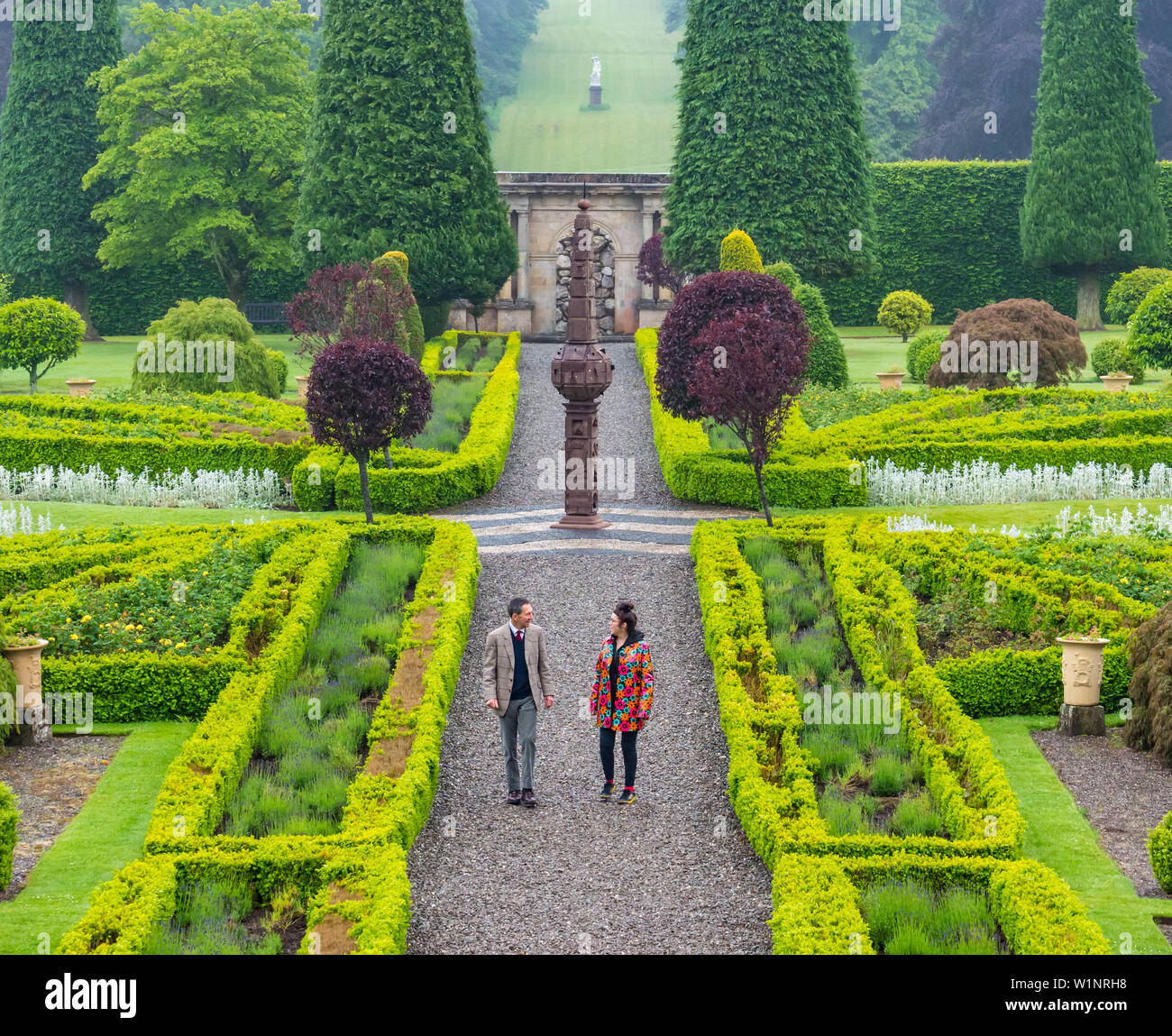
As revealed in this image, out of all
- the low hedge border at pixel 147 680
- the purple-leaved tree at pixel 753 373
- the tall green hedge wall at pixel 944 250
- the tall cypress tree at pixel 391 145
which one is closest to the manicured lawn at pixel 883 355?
the tall green hedge wall at pixel 944 250

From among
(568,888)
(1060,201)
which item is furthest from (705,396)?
(1060,201)

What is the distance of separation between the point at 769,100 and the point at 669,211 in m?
3.78

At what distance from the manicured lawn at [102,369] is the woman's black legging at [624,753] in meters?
23.6

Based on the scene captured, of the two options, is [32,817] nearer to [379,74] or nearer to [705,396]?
[705,396]

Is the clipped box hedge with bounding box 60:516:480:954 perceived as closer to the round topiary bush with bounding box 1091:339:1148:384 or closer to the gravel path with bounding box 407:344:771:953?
the gravel path with bounding box 407:344:771:953

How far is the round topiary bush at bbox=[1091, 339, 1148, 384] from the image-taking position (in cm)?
3375

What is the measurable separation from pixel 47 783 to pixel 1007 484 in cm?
1478

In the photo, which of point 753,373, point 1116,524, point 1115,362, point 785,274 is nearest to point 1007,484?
point 1116,524

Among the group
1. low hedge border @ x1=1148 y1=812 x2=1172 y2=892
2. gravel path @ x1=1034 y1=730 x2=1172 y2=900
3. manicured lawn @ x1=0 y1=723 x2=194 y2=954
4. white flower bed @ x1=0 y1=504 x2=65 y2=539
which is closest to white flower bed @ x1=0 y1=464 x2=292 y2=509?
white flower bed @ x1=0 y1=504 x2=65 y2=539

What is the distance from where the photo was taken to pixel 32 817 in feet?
38.9

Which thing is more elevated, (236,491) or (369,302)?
(369,302)

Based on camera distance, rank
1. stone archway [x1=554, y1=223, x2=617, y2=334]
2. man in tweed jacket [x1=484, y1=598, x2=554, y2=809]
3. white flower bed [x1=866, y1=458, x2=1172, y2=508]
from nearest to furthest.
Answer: man in tweed jacket [x1=484, y1=598, x2=554, y2=809]
white flower bed [x1=866, y1=458, x2=1172, y2=508]
stone archway [x1=554, y1=223, x2=617, y2=334]

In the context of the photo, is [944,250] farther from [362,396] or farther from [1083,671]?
[1083,671]

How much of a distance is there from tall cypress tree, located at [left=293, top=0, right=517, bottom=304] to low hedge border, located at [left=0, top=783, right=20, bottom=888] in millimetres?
26634
